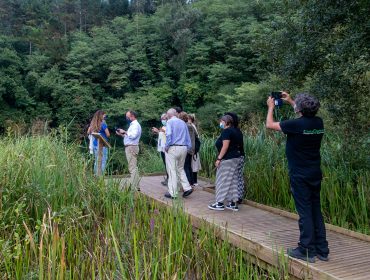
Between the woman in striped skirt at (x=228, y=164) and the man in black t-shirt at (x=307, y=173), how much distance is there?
195 centimetres

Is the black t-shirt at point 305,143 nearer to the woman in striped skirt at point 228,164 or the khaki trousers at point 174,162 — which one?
the woman in striped skirt at point 228,164

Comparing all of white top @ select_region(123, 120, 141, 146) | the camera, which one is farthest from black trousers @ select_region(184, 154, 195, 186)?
the camera

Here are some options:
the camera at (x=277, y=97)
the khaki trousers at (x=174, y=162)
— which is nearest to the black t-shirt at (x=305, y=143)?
the camera at (x=277, y=97)

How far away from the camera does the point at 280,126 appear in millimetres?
3613

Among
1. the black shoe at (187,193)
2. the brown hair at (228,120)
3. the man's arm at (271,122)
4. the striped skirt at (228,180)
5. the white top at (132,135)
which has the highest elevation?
the man's arm at (271,122)

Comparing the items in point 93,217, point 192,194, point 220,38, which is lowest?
point 192,194

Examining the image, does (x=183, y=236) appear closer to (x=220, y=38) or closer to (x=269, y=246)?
(x=269, y=246)

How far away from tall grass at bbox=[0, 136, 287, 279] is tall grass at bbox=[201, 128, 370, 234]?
1.85 m

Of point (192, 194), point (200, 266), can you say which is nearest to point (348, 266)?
point (200, 266)

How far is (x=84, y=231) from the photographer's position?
360cm

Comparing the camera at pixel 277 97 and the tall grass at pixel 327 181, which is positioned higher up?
the camera at pixel 277 97

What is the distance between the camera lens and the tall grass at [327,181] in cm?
511

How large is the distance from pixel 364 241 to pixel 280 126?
5.53 feet

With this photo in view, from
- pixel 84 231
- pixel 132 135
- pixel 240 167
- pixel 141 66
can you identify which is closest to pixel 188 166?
pixel 132 135
